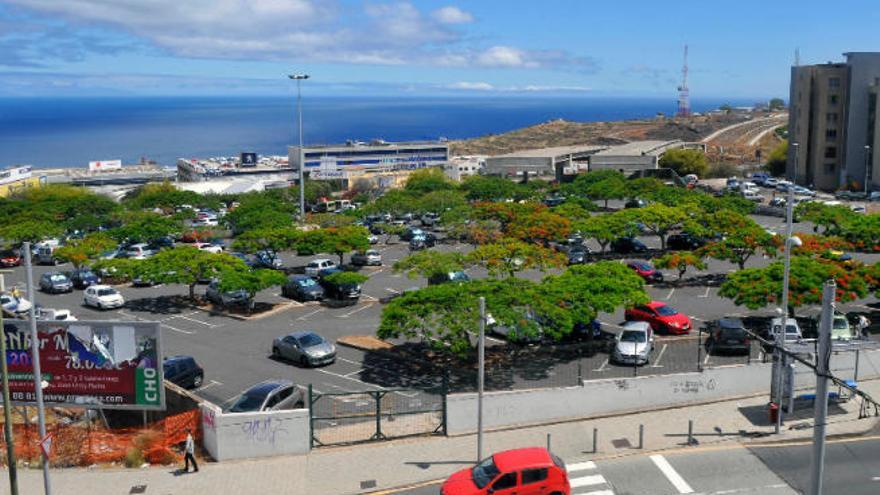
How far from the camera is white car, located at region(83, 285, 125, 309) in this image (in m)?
41.6

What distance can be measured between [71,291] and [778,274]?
37227 millimetres

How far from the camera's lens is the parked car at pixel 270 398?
23453 mm

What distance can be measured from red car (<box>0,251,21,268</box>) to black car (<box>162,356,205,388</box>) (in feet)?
108

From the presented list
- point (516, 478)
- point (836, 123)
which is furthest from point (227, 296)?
point (836, 123)

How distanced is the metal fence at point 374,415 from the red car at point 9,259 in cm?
4002

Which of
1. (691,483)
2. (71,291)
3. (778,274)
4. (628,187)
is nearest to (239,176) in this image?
(628,187)

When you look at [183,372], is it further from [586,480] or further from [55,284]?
[55,284]

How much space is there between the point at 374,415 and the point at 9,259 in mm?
41948

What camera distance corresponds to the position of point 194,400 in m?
23.9

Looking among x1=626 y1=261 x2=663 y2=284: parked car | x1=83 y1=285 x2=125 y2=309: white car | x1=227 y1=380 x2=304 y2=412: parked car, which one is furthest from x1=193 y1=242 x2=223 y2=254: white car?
x1=227 y1=380 x2=304 y2=412: parked car

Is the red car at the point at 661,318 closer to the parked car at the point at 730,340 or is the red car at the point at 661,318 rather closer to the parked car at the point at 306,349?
the parked car at the point at 730,340

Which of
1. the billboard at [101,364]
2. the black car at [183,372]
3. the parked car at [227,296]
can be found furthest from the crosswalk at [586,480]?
the parked car at [227,296]

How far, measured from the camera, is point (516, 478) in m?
18.0

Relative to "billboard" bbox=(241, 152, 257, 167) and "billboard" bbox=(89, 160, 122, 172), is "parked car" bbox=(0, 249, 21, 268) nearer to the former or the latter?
"billboard" bbox=(241, 152, 257, 167)
